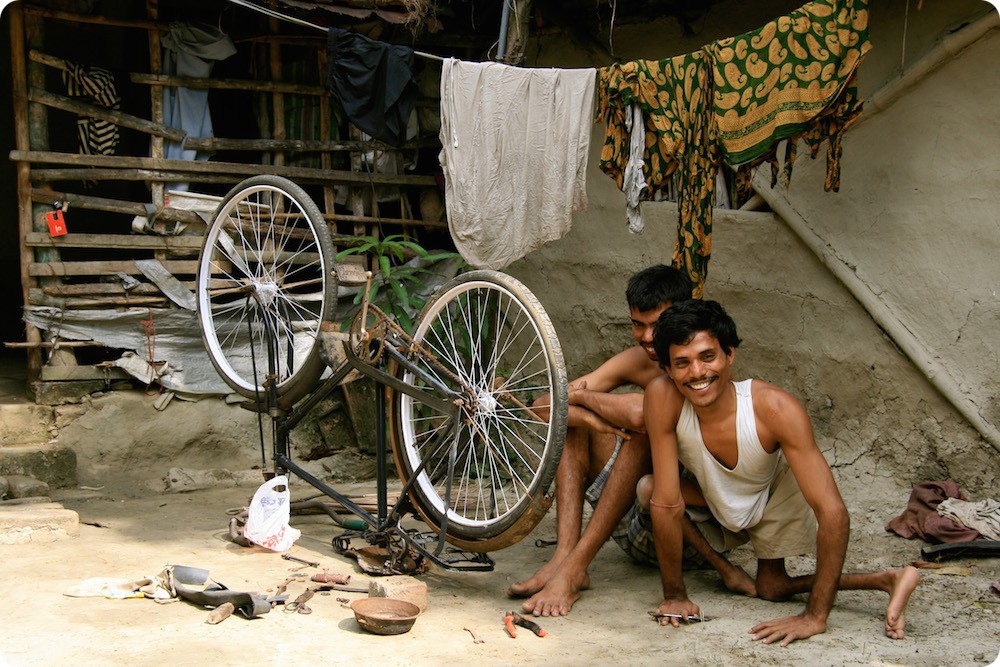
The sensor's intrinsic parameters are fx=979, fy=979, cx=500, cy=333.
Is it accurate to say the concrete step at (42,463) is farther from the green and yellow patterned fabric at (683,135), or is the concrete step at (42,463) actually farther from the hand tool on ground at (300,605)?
the green and yellow patterned fabric at (683,135)

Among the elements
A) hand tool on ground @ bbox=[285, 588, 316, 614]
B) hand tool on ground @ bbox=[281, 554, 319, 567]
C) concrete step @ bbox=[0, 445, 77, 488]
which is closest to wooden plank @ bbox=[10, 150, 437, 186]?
concrete step @ bbox=[0, 445, 77, 488]

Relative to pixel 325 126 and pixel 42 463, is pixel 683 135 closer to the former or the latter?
pixel 325 126

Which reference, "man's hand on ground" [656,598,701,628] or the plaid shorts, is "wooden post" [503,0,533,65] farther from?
"man's hand on ground" [656,598,701,628]

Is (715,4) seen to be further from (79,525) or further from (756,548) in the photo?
(79,525)

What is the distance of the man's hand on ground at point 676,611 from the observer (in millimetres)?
3463

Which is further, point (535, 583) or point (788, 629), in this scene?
point (535, 583)

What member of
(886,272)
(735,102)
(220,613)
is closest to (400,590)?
(220,613)

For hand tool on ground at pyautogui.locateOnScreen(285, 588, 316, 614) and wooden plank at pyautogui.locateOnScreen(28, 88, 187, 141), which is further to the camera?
wooden plank at pyautogui.locateOnScreen(28, 88, 187, 141)

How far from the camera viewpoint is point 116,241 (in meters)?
5.90

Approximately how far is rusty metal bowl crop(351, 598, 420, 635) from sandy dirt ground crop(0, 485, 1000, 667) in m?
0.03

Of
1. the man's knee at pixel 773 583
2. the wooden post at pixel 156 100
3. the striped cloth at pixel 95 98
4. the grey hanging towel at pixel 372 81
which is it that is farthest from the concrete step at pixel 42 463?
the man's knee at pixel 773 583

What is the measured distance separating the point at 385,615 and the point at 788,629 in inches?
53.2

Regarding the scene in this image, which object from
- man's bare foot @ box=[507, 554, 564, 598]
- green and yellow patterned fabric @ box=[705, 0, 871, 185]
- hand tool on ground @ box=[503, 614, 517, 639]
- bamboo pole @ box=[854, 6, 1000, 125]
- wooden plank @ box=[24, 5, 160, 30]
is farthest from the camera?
wooden plank @ box=[24, 5, 160, 30]

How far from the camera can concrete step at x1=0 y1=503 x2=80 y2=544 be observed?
14.1 feet
